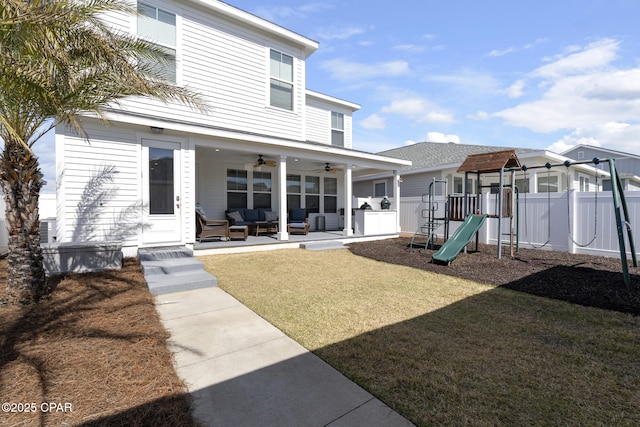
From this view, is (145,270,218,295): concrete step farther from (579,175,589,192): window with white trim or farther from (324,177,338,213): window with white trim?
(579,175,589,192): window with white trim

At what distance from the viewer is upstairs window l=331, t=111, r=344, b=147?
14047mm

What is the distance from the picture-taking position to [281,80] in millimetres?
9906

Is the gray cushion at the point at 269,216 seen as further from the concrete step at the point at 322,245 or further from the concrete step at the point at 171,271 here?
the concrete step at the point at 171,271

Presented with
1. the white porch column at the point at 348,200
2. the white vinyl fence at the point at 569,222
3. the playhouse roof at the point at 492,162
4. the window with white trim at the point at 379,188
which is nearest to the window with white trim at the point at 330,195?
the white porch column at the point at 348,200

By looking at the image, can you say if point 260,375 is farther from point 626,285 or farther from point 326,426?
point 626,285

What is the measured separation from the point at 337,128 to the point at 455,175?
6573 mm

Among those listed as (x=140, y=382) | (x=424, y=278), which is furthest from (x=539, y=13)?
(x=140, y=382)

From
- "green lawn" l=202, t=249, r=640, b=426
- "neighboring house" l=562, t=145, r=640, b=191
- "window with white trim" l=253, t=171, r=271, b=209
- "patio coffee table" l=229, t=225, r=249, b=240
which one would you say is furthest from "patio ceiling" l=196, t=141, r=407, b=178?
"neighboring house" l=562, t=145, r=640, b=191

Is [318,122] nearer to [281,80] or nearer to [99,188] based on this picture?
[281,80]

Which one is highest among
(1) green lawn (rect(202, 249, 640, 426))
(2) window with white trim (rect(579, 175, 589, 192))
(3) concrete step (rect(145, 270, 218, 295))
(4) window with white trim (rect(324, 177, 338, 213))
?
(2) window with white trim (rect(579, 175, 589, 192))

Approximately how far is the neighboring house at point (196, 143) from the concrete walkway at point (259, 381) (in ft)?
15.0

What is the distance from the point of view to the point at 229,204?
10.8 meters

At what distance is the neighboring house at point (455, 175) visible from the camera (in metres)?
13.3

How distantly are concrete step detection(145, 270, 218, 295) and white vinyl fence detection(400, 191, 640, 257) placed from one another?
8.08 m
